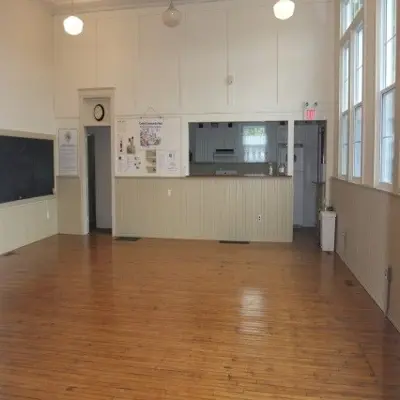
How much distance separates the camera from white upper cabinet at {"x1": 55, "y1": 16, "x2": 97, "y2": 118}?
7902 millimetres

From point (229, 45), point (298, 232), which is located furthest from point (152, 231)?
point (229, 45)

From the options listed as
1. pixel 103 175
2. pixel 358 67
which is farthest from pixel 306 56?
pixel 103 175

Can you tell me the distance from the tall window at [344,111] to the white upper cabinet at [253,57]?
117cm

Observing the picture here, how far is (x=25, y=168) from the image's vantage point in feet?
23.7

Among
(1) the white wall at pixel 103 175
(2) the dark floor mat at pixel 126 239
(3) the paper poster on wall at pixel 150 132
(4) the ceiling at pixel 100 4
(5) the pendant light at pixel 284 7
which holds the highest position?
(4) the ceiling at pixel 100 4

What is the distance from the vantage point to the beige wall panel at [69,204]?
8.24 metres

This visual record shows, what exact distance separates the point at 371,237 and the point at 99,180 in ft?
19.5

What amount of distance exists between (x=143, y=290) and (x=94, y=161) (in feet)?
15.4

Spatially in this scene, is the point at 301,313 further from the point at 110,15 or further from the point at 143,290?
the point at 110,15

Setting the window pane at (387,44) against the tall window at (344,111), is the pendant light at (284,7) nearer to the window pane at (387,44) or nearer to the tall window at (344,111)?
the window pane at (387,44)

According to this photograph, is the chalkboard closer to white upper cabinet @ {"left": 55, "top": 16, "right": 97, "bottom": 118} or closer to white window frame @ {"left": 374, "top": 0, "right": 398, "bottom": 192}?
white upper cabinet @ {"left": 55, "top": 16, "right": 97, "bottom": 118}

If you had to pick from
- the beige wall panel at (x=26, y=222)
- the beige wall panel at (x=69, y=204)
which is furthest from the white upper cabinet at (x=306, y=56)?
the beige wall panel at (x=26, y=222)

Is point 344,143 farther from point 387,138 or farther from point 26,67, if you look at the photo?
point 26,67

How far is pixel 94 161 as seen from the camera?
8.84 meters
